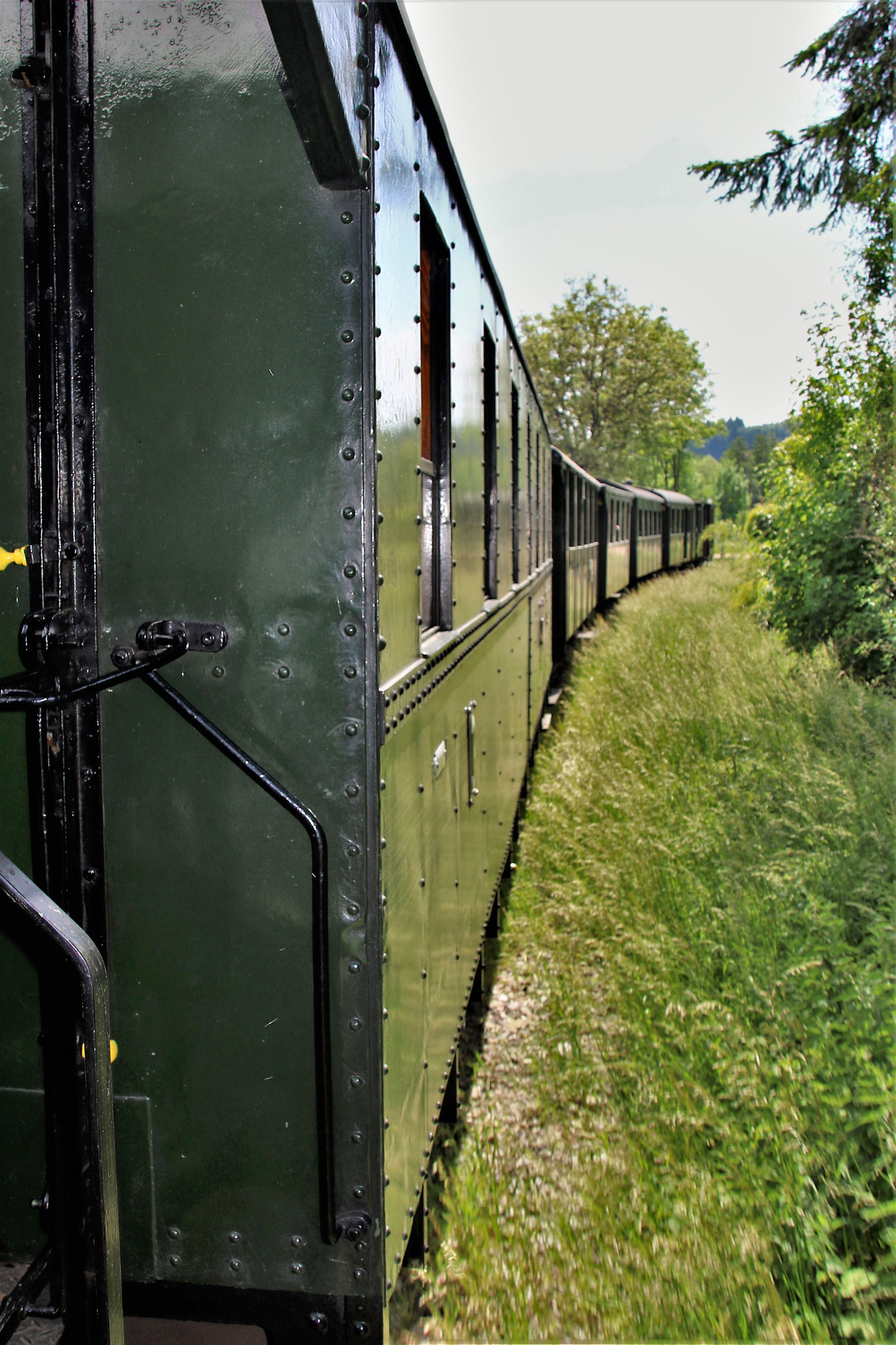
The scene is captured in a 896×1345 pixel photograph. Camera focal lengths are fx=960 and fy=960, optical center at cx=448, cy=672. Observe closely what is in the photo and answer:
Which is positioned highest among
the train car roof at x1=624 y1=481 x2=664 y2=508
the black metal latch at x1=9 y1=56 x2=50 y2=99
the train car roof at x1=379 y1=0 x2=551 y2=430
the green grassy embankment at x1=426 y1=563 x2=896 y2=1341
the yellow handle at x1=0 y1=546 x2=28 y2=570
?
the train car roof at x1=624 y1=481 x2=664 y2=508

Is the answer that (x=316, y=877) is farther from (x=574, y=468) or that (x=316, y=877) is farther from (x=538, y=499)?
(x=574, y=468)

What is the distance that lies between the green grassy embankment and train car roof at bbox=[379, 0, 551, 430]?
2780 mm

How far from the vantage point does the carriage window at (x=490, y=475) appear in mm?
3861

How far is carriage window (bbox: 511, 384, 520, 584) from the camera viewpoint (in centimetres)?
504

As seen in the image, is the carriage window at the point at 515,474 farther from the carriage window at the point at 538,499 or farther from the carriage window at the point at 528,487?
the carriage window at the point at 538,499

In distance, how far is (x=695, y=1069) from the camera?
3.45 metres

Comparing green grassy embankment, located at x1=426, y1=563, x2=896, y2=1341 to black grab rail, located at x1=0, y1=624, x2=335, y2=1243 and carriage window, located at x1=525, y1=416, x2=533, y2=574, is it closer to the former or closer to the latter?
black grab rail, located at x1=0, y1=624, x2=335, y2=1243

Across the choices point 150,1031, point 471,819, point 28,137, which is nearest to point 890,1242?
point 471,819

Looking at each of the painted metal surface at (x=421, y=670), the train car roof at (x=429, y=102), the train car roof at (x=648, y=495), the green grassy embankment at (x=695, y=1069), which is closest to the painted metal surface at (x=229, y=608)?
the painted metal surface at (x=421, y=670)

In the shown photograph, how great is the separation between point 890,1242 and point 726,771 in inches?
145

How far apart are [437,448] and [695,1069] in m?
2.37

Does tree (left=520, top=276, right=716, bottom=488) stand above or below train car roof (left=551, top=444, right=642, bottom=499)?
above

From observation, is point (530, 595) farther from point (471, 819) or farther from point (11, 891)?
point (11, 891)

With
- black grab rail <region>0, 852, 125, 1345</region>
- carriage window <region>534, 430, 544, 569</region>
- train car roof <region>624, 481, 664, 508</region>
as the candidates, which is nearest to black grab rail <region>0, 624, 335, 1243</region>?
black grab rail <region>0, 852, 125, 1345</region>
